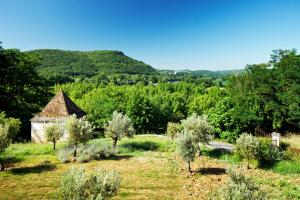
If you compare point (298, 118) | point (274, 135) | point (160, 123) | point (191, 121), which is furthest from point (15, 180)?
point (160, 123)

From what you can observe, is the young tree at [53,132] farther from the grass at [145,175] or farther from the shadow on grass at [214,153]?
the shadow on grass at [214,153]

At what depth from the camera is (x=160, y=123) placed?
86.1 m

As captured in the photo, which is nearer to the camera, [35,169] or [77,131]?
[35,169]

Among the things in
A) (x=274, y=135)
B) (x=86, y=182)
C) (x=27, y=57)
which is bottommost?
(x=274, y=135)

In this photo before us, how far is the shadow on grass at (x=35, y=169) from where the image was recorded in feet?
78.4

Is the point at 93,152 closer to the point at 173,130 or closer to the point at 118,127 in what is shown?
the point at 118,127

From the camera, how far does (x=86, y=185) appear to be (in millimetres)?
11500

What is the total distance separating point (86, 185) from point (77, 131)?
17301 millimetres

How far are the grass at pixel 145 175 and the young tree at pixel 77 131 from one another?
247cm

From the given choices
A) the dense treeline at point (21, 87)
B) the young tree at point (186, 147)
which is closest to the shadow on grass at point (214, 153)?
the young tree at point (186, 147)

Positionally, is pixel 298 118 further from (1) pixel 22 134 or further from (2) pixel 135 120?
(1) pixel 22 134

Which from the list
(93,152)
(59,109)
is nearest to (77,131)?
(93,152)

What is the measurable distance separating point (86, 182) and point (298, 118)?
4726cm

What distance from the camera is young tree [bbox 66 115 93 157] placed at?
27922mm
